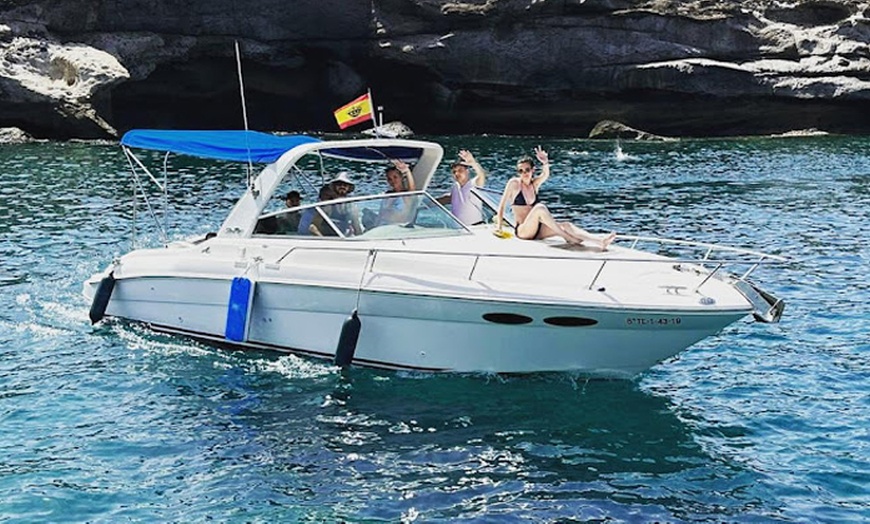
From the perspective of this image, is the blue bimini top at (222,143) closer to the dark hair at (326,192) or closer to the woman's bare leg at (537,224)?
the dark hair at (326,192)

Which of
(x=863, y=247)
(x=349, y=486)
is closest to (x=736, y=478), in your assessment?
(x=349, y=486)

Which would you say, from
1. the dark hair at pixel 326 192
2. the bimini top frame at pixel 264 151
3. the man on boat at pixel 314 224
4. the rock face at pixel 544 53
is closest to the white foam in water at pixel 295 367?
the man on boat at pixel 314 224

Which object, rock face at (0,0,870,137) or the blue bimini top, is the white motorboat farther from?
rock face at (0,0,870,137)

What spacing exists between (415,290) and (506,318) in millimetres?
1059

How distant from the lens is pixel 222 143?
14078 millimetres

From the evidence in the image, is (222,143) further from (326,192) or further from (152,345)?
(152,345)

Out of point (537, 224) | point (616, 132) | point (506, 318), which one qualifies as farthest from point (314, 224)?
point (616, 132)

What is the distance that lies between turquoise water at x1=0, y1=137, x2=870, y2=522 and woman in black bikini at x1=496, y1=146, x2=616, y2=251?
5.81ft

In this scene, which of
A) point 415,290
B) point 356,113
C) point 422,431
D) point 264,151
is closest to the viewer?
point 422,431

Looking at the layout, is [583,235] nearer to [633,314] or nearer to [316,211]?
[633,314]

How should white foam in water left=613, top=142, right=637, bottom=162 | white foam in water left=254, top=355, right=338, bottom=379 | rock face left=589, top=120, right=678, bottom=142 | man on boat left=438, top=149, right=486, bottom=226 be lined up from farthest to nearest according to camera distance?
rock face left=589, top=120, right=678, bottom=142, white foam in water left=613, top=142, right=637, bottom=162, man on boat left=438, top=149, right=486, bottom=226, white foam in water left=254, top=355, right=338, bottom=379

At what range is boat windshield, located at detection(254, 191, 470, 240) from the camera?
515 inches

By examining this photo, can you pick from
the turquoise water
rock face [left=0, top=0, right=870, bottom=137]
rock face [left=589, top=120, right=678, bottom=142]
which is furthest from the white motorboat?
rock face [left=589, top=120, right=678, bottom=142]

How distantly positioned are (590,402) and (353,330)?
2.75 metres
